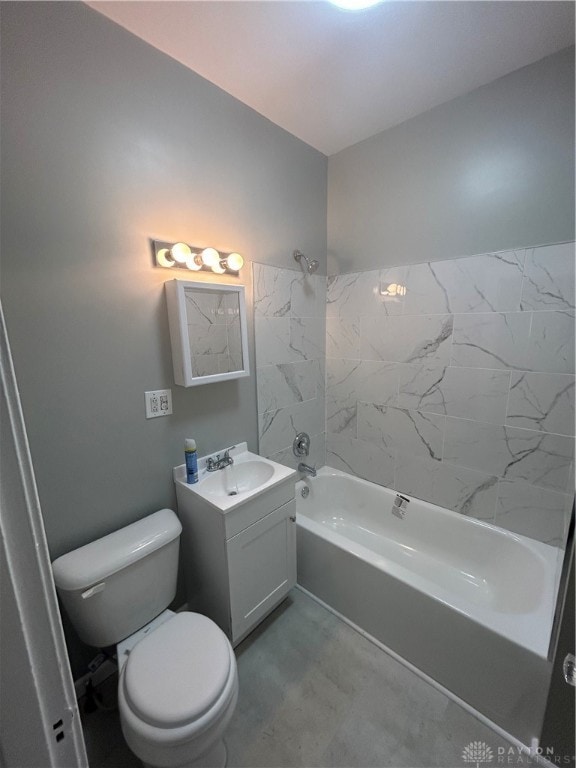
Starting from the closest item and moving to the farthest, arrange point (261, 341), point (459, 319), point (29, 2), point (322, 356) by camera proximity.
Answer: point (29, 2) → point (459, 319) → point (261, 341) → point (322, 356)

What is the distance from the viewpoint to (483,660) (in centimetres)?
127

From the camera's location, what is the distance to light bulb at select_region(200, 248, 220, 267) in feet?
4.95

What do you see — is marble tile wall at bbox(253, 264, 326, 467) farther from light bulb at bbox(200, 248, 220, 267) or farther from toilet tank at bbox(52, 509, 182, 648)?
toilet tank at bbox(52, 509, 182, 648)

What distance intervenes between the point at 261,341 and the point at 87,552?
1.30m

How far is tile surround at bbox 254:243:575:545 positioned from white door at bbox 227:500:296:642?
0.56 metres

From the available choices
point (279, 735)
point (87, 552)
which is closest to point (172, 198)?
point (87, 552)

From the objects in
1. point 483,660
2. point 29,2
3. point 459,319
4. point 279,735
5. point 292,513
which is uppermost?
point 29,2

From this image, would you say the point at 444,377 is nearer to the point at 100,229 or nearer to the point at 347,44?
the point at 347,44

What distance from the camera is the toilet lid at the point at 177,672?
95 centimetres

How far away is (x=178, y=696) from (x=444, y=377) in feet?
6.08

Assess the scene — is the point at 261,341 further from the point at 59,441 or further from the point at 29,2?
the point at 29,2

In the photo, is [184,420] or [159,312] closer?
[159,312]

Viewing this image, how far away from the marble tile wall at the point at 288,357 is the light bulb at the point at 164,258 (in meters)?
0.52

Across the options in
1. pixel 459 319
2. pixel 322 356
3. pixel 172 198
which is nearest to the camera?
pixel 172 198
